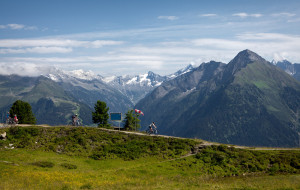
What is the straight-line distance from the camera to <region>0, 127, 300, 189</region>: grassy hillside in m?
32.1

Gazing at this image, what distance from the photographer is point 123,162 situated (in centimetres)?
4588

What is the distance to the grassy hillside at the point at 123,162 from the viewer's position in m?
32.1

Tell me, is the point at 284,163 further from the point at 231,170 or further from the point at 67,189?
the point at 67,189

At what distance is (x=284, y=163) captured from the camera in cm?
4566

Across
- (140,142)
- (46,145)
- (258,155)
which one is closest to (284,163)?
(258,155)

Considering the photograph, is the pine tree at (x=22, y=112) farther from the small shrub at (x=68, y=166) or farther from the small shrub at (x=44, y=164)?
the small shrub at (x=68, y=166)

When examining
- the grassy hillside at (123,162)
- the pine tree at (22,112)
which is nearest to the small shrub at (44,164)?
the grassy hillside at (123,162)

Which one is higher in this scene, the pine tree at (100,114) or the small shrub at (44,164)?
the pine tree at (100,114)

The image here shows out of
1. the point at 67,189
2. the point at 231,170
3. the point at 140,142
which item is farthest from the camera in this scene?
the point at 140,142

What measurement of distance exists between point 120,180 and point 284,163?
2876 cm

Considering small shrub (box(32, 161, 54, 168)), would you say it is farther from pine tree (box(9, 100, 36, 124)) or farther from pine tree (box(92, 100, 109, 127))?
pine tree (box(9, 100, 36, 124))

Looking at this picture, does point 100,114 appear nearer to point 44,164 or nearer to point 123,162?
point 123,162

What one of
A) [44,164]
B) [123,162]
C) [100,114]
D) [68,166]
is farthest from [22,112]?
[123,162]

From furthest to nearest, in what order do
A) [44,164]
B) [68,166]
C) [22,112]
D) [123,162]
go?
[22,112]
[123,162]
[68,166]
[44,164]
